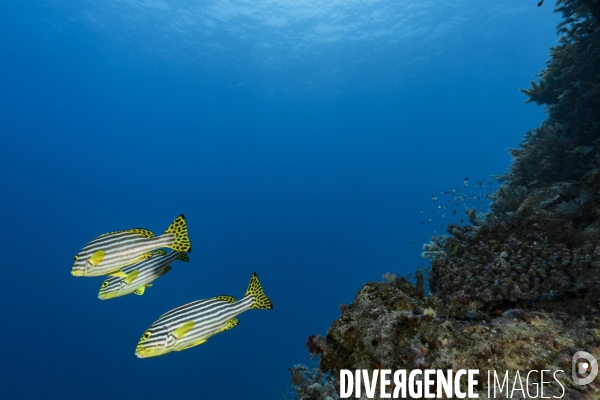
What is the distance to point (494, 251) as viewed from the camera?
4.81 meters

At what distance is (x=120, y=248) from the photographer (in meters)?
3.57

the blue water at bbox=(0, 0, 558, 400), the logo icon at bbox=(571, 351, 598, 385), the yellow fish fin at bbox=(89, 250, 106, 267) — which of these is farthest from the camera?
the blue water at bbox=(0, 0, 558, 400)

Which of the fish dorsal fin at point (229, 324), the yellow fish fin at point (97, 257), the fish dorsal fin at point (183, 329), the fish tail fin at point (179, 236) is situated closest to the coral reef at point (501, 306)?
the fish dorsal fin at point (229, 324)

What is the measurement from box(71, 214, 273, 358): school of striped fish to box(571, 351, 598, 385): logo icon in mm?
2621

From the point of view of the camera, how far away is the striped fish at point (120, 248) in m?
3.45

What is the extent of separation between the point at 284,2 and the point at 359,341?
63.1m

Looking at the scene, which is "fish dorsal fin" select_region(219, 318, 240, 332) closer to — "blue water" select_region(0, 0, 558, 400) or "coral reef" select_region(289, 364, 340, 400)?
"coral reef" select_region(289, 364, 340, 400)

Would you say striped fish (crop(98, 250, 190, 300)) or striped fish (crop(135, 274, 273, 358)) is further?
striped fish (crop(98, 250, 190, 300))

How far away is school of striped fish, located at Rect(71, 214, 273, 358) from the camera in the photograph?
304 centimetres

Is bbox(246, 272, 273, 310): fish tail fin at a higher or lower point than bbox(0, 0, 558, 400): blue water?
lower

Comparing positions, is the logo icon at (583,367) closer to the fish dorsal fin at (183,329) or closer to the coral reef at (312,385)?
the coral reef at (312,385)

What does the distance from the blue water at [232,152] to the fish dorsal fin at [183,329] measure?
54.5 m

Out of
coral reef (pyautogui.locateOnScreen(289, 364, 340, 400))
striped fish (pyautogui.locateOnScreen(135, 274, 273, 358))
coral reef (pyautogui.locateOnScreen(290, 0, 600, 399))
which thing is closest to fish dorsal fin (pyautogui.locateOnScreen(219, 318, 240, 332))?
striped fish (pyautogui.locateOnScreen(135, 274, 273, 358))

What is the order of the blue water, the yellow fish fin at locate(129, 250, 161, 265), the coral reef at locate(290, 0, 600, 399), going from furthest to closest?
the blue water < the yellow fish fin at locate(129, 250, 161, 265) < the coral reef at locate(290, 0, 600, 399)
